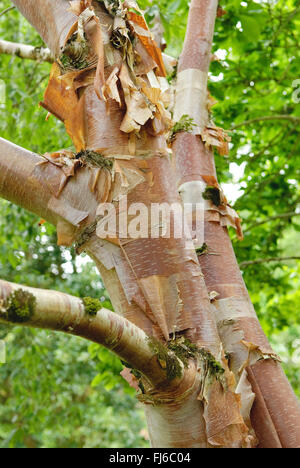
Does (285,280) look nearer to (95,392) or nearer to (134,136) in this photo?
(134,136)

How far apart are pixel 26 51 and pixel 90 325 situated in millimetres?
2413

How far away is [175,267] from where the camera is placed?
1.37 m

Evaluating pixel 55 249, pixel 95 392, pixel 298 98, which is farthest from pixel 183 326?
pixel 95 392

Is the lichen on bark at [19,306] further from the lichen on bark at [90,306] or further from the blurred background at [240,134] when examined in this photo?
the blurred background at [240,134]

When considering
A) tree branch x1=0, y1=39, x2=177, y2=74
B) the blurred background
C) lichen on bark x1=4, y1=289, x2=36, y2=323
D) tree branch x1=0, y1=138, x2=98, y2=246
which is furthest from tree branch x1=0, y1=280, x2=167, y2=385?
tree branch x1=0, y1=39, x2=177, y2=74

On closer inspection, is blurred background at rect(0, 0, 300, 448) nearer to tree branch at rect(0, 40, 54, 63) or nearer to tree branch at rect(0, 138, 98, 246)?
tree branch at rect(0, 40, 54, 63)

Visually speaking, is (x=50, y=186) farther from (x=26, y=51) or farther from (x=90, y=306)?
(x=26, y=51)

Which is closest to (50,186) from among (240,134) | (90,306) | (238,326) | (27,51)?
(90,306)

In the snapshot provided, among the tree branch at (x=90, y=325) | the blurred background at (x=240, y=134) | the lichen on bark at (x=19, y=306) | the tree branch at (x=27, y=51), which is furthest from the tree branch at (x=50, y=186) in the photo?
the tree branch at (x=27, y=51)

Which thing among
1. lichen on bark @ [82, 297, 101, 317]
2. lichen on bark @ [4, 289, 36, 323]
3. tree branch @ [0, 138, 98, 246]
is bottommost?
lichen on bark @ [4, 289, 36, 323]

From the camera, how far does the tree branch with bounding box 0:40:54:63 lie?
2.86m

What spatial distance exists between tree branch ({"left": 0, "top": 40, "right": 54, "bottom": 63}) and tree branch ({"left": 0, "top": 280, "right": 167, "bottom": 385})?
2214mm

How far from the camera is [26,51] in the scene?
2.95m
